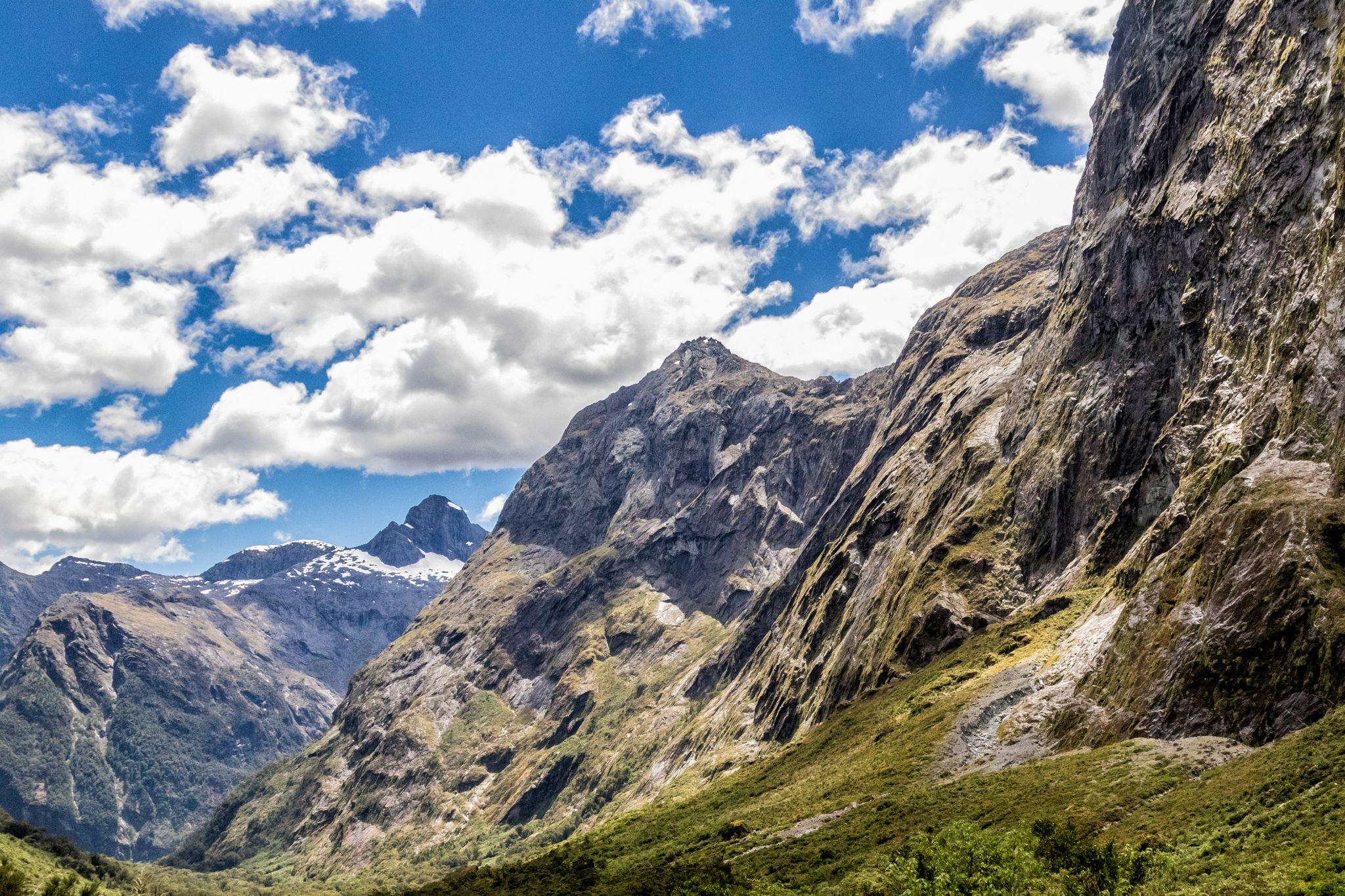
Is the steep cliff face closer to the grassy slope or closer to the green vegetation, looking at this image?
the grassy slope

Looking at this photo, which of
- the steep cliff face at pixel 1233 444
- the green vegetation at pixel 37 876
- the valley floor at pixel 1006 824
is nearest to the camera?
the valley floor at pixel 1006 824

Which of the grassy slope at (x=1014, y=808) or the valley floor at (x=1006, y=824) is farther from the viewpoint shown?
the valley floor at (x=1006, y=824)

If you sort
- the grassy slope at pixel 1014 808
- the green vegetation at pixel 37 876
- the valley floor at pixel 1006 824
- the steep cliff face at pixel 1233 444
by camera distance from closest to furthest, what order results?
1. the grassy slope at pixel 1014 808
2. the valley floor at pixel 1006 824
3. the steep cliff face at pixel 1233 444
4. the green vegetation at pixel 37 876

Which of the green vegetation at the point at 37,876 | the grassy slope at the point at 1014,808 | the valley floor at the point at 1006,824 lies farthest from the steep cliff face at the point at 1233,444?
the green vegetation at the point at 37,876

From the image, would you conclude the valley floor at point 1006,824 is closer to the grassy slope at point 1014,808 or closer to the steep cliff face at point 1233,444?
the grassy slope at point 1014,808

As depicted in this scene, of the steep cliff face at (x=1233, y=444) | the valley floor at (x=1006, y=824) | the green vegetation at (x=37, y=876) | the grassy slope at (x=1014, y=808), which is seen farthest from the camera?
the green vegetation at (x=37, y=876)

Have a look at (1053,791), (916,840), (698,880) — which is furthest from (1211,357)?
(698,880)

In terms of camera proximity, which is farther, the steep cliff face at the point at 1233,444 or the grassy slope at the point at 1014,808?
the steep cliff face at the point at 1233,444

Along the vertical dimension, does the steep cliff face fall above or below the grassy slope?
above

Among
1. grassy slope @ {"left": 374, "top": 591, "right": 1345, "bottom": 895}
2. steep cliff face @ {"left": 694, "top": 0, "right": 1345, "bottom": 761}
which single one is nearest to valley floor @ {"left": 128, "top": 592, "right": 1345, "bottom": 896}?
grassy slope @ {"left": 374, "top": 591, "right": 1345, "bottom": 895}

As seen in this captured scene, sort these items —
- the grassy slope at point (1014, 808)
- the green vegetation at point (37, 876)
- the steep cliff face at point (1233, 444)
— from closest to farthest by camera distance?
the grassy slope at point (1014, 808), the steep cliff face at point (1233, 444), the green vegetation at point (37, 876)

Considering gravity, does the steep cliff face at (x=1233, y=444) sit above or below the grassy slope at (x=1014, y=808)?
above

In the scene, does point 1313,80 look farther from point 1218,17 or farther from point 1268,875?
point 1268,875

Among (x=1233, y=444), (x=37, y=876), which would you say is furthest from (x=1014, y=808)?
(x=37, y=876)
